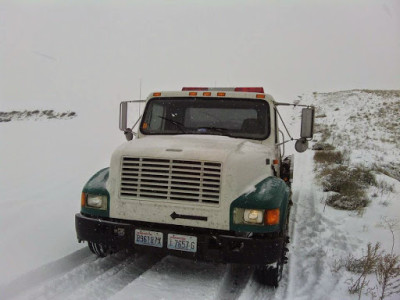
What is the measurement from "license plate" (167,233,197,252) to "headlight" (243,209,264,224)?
22.3 inches

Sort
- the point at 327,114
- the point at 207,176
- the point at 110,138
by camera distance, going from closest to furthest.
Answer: the point at 207,176 → the point at 110,138 → the point at 327,114

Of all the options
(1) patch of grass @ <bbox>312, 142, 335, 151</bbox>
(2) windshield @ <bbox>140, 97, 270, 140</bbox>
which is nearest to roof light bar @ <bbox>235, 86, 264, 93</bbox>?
(2) windshield @ <bbox>140, 97, 270, 140</bbox>

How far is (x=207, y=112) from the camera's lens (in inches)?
212

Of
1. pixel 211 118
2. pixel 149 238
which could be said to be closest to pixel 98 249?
pixel 149 238

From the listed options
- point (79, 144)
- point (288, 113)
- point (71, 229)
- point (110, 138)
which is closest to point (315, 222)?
point (71, 229)

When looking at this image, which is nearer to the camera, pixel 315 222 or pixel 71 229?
pixel 71 229

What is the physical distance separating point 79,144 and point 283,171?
11.4 m

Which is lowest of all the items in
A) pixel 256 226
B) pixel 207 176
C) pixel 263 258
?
pixel 263 258

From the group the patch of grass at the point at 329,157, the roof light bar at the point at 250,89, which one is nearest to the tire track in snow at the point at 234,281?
the roof light bar at the point at 250,89

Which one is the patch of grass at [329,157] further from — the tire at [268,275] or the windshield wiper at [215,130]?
the tire at [268,275]

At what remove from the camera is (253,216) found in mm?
3852

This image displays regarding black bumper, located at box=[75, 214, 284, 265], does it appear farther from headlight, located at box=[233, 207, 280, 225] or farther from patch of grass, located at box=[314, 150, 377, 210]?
patch of grass, located at box=[314, 150, 377, 210]

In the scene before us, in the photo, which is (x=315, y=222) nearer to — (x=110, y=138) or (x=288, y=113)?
(x=110, y=138)

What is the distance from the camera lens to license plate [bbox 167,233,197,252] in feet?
12.8
